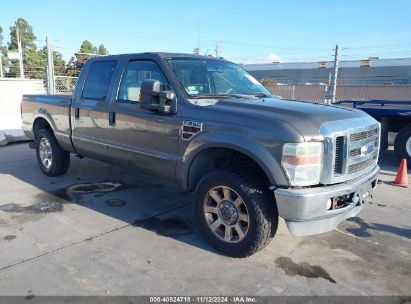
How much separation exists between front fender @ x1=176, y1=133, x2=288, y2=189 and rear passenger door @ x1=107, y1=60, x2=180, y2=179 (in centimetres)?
23

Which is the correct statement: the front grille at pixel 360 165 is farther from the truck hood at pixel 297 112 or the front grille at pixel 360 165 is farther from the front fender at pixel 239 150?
the front fender at pixel 239 150

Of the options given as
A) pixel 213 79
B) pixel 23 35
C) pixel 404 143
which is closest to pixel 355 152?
pixel 213 79

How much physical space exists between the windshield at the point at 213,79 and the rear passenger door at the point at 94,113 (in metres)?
1.11

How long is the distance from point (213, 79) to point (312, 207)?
211 cm

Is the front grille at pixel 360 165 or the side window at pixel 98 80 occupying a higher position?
the side window at pixel 98 80

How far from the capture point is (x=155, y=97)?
410cm

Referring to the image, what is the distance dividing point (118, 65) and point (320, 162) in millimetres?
2953

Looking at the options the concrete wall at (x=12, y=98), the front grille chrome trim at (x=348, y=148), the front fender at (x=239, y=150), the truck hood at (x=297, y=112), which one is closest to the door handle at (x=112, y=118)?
the front fender at (x=239, y=150)

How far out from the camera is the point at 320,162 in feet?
10.7

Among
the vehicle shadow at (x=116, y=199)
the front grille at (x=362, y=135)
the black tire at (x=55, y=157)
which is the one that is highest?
the front grille at (x=362, y=135)

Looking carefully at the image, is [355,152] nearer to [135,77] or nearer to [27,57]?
[135,77]

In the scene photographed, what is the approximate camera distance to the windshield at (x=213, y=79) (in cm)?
431

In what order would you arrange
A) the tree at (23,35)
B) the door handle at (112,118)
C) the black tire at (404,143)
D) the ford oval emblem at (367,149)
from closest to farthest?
the ford oval emblem at (367,149) → the door handle at (112,118) → the black tire at (404,143) → the tree at (23,35)

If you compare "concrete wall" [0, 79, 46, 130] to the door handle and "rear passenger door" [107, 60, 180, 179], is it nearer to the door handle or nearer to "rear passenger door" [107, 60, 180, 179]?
the door handle
